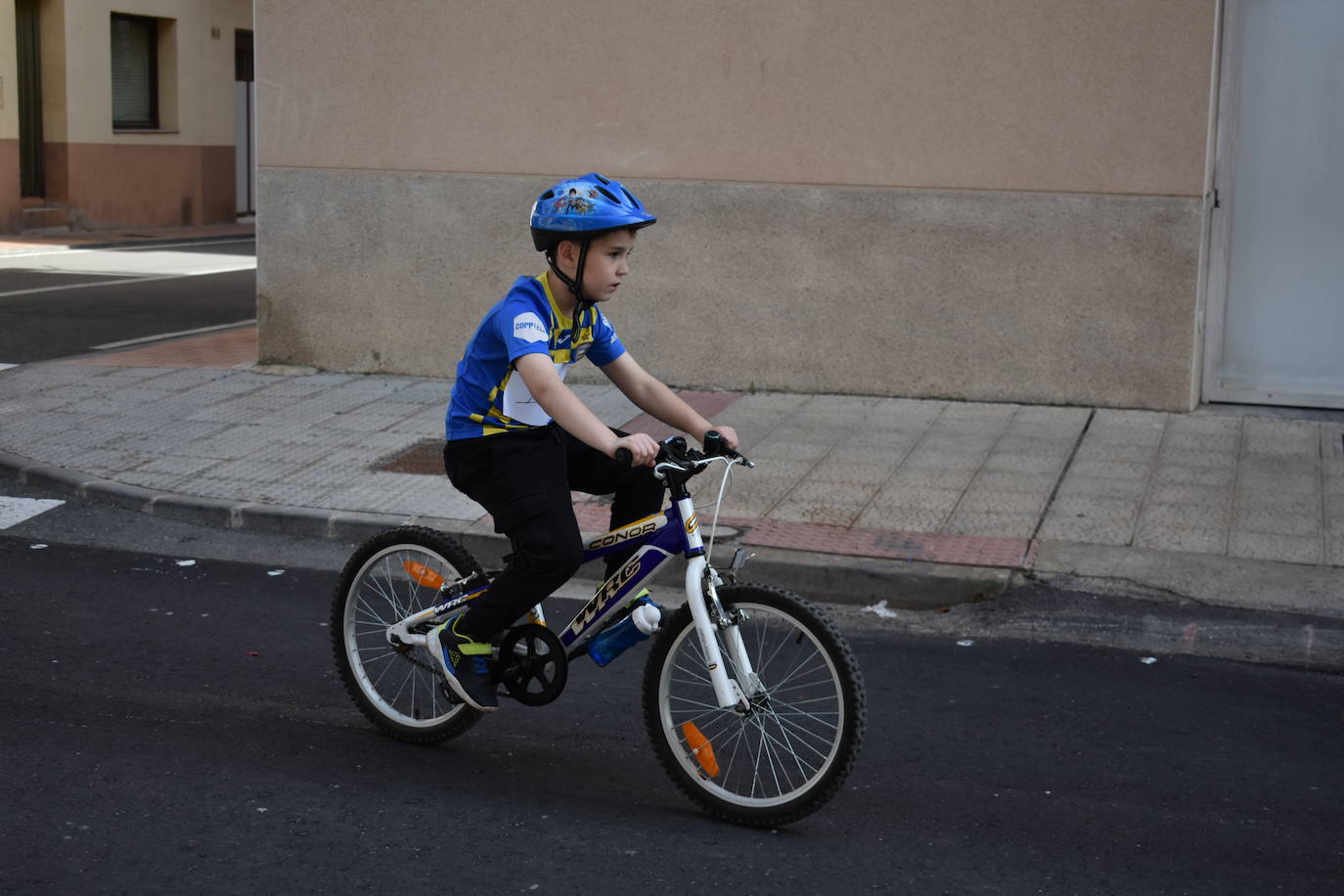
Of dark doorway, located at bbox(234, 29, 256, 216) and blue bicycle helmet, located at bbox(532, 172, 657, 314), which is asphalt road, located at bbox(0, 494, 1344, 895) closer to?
blue bicycle helmet, located at bbox(532, 172, 657, 314)

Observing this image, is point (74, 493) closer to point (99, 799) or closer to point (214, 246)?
point (99, 799)

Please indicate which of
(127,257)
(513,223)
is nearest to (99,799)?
(513,223)

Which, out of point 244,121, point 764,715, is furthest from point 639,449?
point 244,121

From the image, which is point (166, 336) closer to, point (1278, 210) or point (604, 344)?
point (1278, 210)

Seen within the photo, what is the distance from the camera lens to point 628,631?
447 centimetres

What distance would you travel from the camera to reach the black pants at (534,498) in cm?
444

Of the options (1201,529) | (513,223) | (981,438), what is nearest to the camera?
(1201,529)

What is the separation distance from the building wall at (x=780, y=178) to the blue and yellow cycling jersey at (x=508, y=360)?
5.91 m

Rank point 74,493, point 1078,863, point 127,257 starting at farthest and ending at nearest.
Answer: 1. point 127,257
2. point 74,493
3. point 1078,863

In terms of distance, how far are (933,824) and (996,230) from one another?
6276mm

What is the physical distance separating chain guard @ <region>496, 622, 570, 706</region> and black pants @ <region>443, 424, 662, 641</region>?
73 mm

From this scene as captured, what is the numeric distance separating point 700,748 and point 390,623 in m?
1.21

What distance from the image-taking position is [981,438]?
30.3 feet

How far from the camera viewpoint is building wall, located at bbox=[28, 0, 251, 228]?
84.2 feet
